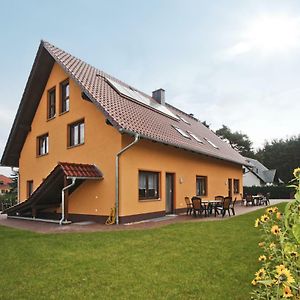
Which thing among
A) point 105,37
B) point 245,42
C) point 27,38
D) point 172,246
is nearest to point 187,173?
point 245,42

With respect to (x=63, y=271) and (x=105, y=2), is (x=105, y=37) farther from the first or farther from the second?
(x=63, y=271)

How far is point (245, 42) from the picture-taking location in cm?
1283

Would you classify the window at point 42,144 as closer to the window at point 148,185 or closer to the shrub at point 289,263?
the window at point 148,185

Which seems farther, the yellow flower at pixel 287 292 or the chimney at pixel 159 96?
the chimney at pixel 159 96

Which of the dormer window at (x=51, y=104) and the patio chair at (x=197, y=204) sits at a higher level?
the dormer window at (x=51, y=104)

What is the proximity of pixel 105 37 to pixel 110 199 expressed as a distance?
26.0ft

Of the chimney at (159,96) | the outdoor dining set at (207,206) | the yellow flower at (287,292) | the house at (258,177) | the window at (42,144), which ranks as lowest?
the outdoor dining set at (207,206)

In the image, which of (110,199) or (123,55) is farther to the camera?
(123,55)

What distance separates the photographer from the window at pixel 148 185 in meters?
12.7

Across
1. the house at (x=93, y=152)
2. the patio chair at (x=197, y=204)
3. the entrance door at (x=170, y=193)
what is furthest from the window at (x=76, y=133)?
the patio chair at (x=197, y=204)

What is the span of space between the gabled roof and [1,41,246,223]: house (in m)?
0.04

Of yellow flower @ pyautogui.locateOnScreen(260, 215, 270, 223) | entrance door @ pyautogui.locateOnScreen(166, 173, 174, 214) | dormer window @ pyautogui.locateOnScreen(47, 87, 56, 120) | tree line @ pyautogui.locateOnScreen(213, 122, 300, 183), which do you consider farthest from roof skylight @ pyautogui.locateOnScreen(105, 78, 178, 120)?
tree line @ pyautogui.locateOnScreen(213, 122, 300, 183)

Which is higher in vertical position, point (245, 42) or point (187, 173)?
point (245, 42)

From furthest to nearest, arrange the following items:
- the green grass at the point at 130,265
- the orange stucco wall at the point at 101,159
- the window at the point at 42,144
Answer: the window at the point at 42,144 < the orange stucco wall at the point at 101,159 < the green grass at the point at 130,265
